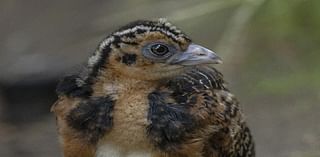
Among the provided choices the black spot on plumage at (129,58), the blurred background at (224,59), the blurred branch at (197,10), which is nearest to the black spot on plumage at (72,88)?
the black spot on plumage at (129,58)

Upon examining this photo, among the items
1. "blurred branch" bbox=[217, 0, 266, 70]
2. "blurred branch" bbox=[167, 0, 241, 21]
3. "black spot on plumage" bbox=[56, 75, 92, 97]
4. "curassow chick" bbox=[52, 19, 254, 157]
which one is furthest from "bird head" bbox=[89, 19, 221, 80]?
"blurred branch" bbox=[167, 0, 241, 21]

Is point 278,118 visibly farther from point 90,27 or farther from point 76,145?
point 76,145

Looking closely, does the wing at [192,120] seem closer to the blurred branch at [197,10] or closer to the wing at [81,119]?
the wing at [81,119]

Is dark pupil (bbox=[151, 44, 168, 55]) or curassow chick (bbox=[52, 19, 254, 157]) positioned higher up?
dark pupil (bbox=[151, 44, 168, 55])

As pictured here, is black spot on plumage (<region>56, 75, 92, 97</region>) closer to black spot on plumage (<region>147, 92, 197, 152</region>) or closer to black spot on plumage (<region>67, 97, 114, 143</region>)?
black spot on plumage (<region>67, 97, 114, 143</region>)

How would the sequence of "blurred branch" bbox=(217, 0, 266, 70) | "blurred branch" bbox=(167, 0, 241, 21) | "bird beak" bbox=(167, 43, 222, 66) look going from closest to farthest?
"bird beak" bbox=(167, 43, 222, 66) → "blurred branch" bbox=(217, 0, 266, 70) → "blurred branch" bbox=(167, 0, 241, 21)

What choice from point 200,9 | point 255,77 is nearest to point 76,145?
point 255,77

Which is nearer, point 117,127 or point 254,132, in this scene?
point 117,127

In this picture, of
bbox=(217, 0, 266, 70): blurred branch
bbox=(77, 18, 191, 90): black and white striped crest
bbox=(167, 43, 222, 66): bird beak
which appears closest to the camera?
bbox=(77, 18, 191, 90): black and white striped crest
